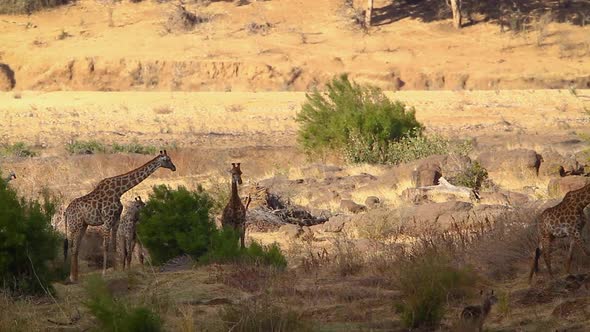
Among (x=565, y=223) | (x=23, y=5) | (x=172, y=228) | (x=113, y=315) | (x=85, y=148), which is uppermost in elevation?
(x=113, y=315)

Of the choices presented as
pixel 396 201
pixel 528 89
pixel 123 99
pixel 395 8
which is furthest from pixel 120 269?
pixel 395 8

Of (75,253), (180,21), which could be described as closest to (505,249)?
(75,253)

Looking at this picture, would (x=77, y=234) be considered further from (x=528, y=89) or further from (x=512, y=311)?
(x=528, y=89)

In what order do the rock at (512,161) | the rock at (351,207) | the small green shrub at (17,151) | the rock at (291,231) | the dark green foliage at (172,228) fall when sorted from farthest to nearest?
the small green shrub at (17,151)
the rock at (512,161)
the rock at (351,207)
the rock at (291,231)
the dark green foliage at (172,228)

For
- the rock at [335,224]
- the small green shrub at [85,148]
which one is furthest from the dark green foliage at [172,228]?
the small green shrub at [85,148]

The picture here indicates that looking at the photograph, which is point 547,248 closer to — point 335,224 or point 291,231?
point 291,231

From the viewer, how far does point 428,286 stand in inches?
374

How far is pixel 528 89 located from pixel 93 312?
41000 mm

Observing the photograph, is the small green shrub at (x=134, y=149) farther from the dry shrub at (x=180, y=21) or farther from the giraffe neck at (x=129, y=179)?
the dry shrub at (x=180, y=21)

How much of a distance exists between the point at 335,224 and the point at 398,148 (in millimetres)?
8353

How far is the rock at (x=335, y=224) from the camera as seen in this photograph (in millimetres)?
16953

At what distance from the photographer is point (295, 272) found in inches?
475

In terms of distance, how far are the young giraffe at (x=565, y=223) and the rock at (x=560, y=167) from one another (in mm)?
9973

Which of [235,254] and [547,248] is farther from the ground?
[547,248]
